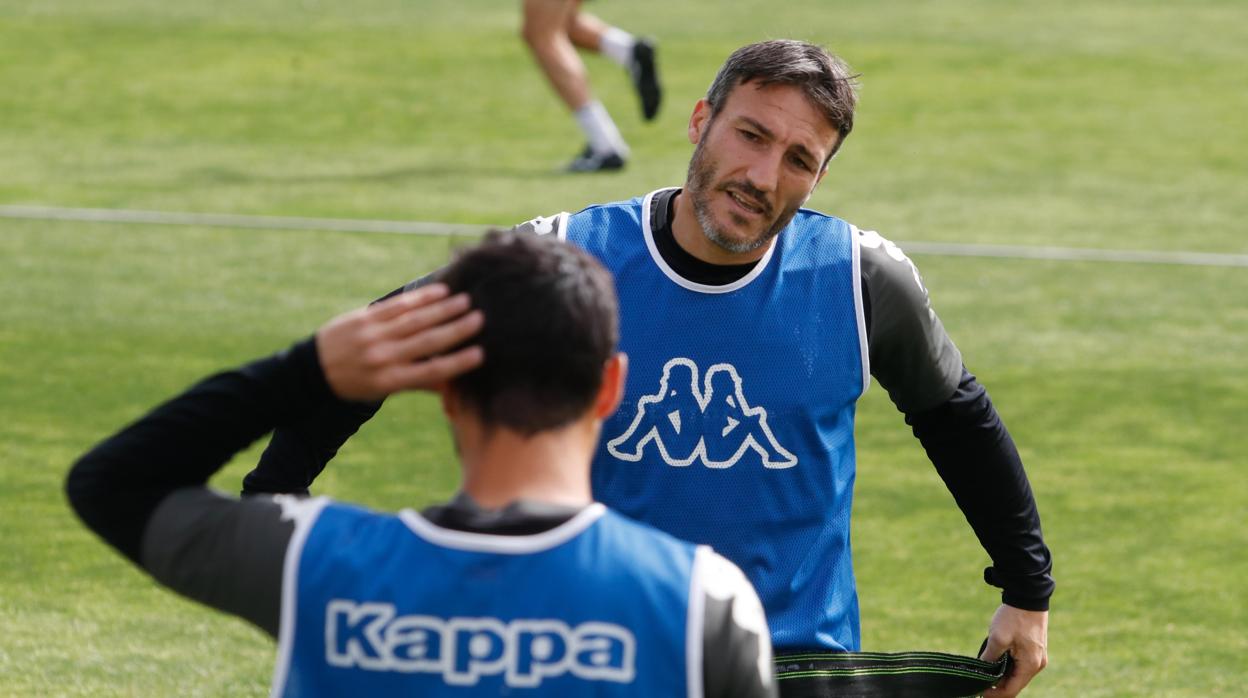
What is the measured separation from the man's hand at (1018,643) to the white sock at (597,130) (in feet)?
29.5

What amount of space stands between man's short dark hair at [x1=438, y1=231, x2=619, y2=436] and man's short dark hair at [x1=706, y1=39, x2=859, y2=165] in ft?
5.03

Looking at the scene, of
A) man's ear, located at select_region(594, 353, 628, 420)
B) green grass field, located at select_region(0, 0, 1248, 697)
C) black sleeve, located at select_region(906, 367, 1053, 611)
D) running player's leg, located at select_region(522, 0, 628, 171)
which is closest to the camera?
man's ear, located at select_region(594, 353, 628, 420)

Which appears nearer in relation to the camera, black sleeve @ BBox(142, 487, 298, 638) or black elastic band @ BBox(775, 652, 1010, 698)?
black sleeve @ BBox(142, 487, 298, 638)

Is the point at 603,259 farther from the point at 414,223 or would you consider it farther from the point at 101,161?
the point at 101,161

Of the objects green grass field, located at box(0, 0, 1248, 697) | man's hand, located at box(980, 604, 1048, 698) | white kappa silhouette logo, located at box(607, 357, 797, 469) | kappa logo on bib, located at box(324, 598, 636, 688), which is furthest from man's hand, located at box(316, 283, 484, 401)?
green grass field, located at box(0, 0, 1248, 697)

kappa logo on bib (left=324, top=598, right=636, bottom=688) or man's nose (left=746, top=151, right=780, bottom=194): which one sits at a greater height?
man's nose (left=746, top=151, right=780, bottom=194)

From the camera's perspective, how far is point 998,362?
29.9ft

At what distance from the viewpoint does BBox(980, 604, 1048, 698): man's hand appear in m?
3.99

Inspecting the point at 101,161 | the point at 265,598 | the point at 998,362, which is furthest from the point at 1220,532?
the point at 101,161

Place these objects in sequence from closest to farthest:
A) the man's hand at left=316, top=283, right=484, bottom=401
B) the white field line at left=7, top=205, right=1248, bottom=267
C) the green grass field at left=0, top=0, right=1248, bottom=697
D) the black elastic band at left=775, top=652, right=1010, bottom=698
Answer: the man's hand at left=316, top=283, right=484, bottom=401 < the black elastic band at left=775, top=652, right=1010, bottom=698 < the green grass field at left=0, top=0, right=1248, bottom=697 < the white field line at left=7, top=205, right=1248, bottom=267

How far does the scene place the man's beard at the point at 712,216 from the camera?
3.66m

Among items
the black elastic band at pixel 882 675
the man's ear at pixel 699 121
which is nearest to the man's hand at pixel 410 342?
the black elastic band at pixel 882 675

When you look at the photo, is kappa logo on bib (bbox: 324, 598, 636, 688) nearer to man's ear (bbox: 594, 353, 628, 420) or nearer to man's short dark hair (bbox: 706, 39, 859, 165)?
man's ear (bbox: 594, 353, 628, 420)

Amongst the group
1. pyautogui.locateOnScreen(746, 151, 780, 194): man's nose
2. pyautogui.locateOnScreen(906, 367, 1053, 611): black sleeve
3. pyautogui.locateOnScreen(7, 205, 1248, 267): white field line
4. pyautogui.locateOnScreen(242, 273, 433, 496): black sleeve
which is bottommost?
pyautogui.locateOnScreen(7, 205, 1248, 267): white field line
